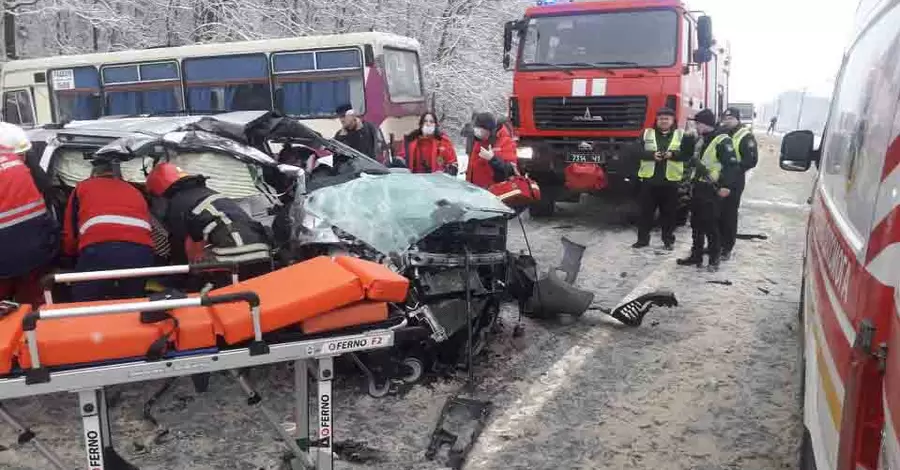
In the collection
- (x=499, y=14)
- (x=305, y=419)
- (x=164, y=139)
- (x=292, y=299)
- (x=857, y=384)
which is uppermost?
(x=499, y=14)

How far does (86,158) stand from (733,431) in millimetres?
4024

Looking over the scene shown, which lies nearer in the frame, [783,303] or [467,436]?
[467,436]

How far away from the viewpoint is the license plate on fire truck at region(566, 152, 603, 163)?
337 inches

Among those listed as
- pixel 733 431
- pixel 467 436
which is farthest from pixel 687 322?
pixel 467 436

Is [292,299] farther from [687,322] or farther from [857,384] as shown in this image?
[687,322]

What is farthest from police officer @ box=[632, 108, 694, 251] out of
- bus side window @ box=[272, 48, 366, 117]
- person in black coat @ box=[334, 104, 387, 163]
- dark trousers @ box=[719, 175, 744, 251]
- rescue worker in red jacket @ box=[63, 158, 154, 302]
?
rescue worker in red jacket @ box=[63, 158, 154, 302]

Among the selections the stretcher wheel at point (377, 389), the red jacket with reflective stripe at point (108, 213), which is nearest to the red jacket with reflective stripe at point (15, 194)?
the red jacket with reflective stripe at point (108, 213)

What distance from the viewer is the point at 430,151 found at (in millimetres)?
7590

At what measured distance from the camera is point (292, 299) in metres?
2.54

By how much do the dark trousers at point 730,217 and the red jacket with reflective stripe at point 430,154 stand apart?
2.96 meters

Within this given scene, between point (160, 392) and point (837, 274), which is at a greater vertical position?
point (837, 274)

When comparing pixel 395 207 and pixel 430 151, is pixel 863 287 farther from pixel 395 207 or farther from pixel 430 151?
pixel 430 151

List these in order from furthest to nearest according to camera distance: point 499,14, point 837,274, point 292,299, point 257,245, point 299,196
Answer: point 499,14 → point 299,196 → point 257,245 → point 292,299 → point 837,274

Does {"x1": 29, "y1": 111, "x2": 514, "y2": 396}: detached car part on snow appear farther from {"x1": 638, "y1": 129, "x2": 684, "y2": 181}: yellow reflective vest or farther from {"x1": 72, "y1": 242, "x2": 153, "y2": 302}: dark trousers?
{"x1": 638, "y1": 129, "x2": 684, "y2": 181}: yellow reflective vest
